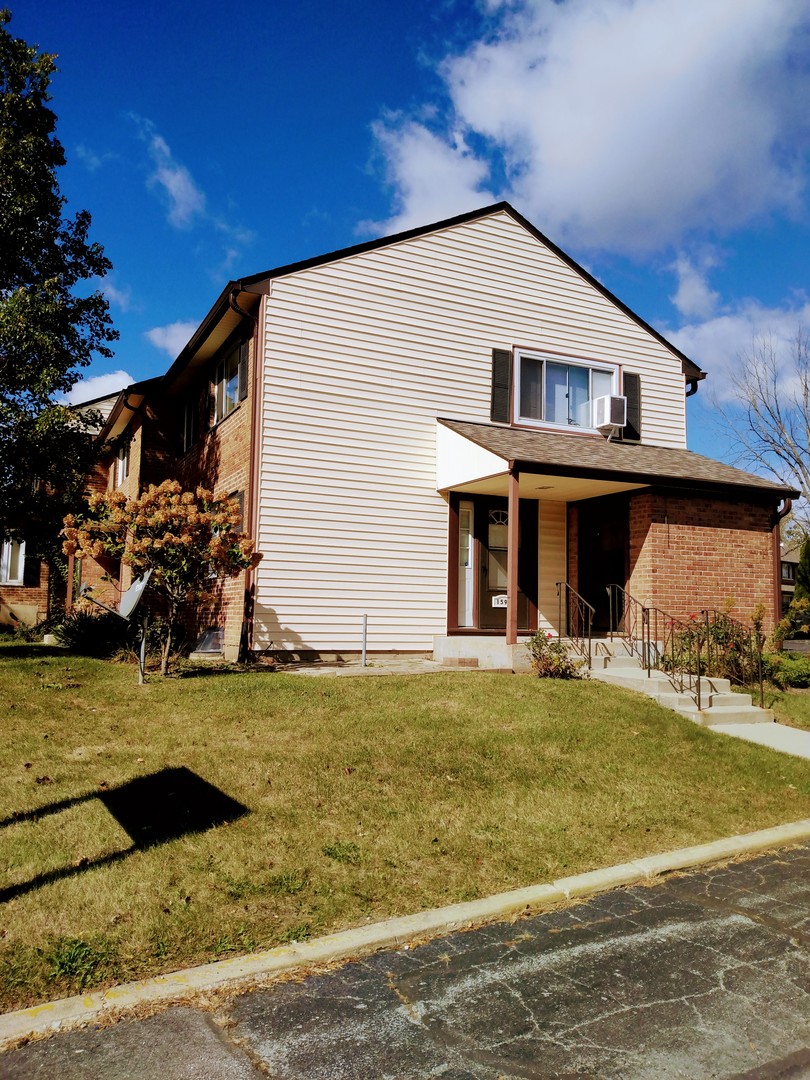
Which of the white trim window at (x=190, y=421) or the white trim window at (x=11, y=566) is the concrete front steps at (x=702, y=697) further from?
the white trim window at (x=11, y=566)

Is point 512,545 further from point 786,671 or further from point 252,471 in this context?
point 786,671

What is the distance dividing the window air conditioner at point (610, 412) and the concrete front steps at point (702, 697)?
574 cm

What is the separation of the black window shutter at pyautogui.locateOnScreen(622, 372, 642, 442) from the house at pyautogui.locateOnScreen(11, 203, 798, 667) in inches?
2.3

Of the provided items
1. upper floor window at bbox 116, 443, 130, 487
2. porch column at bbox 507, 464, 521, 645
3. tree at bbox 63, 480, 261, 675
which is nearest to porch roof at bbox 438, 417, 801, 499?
porch column at bbox 507, 464, 521, 645

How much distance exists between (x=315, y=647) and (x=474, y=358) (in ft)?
19.6

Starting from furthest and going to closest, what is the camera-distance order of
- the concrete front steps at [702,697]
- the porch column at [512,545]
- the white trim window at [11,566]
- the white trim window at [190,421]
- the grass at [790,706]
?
the white trim window at [11,566] → the white trim window at [190,421] → the porch column at [512,545] → the grass at [790,706] → the concrete front steps at [702,697]

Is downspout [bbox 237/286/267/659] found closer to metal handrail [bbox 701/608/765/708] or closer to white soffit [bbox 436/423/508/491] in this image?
white soffit [bbox 436/423/508/491]

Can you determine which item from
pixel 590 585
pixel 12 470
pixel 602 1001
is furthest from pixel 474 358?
pixel 602 1001

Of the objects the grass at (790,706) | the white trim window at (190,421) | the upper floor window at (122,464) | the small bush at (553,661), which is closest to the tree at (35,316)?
the white trim window at (190,421)

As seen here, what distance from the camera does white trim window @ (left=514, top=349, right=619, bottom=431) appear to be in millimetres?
15242

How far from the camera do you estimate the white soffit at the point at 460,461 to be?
489 inches

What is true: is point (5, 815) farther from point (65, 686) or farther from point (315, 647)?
point (315, 647)

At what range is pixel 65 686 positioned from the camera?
9305 millimetres

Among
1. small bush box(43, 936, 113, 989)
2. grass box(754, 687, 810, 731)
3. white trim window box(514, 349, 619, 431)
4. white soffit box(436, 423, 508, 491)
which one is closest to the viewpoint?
small bush box(43, 936, 113, 989)
